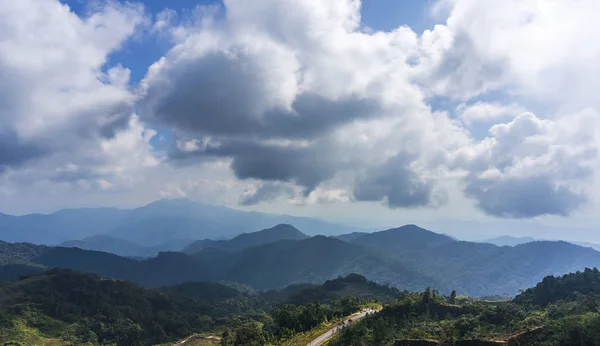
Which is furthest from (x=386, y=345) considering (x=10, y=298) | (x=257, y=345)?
(x=10, y=298)

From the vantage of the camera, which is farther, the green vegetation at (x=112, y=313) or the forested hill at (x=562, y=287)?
the green vegetation at (x=112, y=313)

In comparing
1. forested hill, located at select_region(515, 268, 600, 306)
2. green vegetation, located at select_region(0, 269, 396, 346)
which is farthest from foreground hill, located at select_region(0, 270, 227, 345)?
forested hill, located at select_region(515, 268, 600, 306)

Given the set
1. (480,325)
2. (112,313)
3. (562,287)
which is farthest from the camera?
(112,313)

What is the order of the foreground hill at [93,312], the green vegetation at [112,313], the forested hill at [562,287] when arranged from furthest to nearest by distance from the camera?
the foreground hill at [93,312] → the green vegetation at [112,313] → the forested hill at [562,287]

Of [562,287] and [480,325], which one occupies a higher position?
[562,287]

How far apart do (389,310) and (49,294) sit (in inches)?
5310

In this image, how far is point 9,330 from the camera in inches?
4370

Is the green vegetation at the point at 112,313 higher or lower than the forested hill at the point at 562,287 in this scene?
lower

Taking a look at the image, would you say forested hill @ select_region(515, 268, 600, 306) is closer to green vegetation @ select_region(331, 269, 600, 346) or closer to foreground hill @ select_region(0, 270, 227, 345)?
green vegetation @ select_region(331, 269, 600, 346)

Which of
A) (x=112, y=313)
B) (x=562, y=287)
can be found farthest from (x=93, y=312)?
(x=562, y=287)

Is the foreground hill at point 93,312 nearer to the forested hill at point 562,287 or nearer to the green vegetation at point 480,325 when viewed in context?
the green vegetation at point 480,325

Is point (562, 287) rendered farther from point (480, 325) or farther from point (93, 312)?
point (93, 312)

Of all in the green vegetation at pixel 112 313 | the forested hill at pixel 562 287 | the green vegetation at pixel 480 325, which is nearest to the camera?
the green vegetation at pixel 480 325

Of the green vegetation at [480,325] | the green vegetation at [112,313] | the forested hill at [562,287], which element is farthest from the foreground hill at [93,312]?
the forested hill at [562,287]
